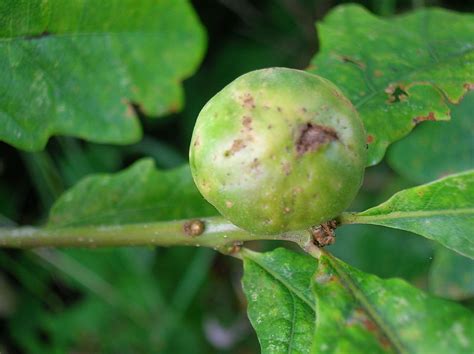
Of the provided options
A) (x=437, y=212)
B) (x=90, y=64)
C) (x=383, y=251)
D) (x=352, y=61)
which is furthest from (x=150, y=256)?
(x=437, y=212)

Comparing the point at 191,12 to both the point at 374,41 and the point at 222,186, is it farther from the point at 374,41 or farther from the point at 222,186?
the point at 222,186

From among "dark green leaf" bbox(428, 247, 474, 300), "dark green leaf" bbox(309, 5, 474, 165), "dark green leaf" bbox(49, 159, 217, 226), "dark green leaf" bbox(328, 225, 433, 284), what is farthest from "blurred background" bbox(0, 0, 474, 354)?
"dark green leaf" bbox(49, 159, 217, 226)

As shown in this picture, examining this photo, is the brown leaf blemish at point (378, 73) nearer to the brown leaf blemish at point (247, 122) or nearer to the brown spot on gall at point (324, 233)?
the brown spot on gall at point (324, 233)

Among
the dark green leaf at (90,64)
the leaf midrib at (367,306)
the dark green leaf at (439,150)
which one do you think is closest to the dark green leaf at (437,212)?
the leaf midrib at (367,306)

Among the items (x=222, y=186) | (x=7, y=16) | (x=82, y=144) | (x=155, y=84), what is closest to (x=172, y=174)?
(x=155, y=84)

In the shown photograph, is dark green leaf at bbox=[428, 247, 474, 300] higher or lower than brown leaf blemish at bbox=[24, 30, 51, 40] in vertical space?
lower

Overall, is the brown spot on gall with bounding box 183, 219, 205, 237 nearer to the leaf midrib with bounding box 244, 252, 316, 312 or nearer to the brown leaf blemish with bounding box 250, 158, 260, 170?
the leaf midrib with bounding box 244, 252, 316, 312
